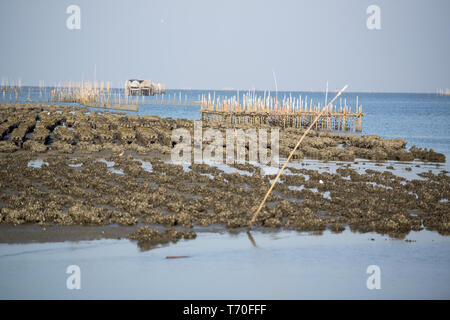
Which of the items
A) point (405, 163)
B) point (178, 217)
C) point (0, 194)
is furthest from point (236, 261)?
point (405, 163)

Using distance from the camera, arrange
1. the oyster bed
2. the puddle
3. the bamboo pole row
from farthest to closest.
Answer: the bamboo pole row < the puddle < the oyster bed

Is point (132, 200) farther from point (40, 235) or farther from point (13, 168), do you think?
point (13, 168)

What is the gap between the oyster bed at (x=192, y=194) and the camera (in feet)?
49.9

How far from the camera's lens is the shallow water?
10.8m

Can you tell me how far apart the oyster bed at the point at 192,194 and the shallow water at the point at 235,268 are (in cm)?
106

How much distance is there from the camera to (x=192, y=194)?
63.9 feet

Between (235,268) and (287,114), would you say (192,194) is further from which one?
(287,114)

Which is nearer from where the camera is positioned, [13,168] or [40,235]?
[40,235]

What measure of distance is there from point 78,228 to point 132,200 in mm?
2962

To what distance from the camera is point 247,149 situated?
33781 mm

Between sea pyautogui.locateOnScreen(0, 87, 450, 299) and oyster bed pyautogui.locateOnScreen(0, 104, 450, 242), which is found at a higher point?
oyster bed pyautogui.locateOnScreen(0, 104, 450, 242)

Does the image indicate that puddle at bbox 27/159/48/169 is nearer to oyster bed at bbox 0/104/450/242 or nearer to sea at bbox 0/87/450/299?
oyster bed at bbox 0/104/450/242

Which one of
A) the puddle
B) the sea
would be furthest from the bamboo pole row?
the sea

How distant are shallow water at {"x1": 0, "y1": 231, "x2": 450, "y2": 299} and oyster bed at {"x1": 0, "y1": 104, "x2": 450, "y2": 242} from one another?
1058 mm
